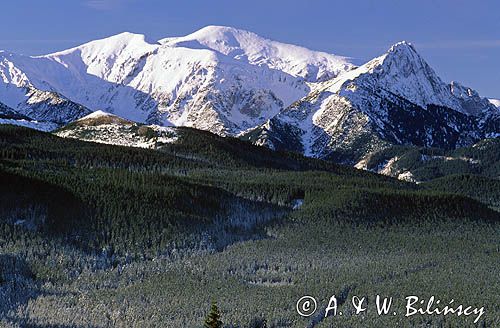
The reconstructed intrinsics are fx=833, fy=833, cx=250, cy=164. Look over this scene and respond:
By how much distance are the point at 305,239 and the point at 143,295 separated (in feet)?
220

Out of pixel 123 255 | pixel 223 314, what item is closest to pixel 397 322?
pixel 223 314

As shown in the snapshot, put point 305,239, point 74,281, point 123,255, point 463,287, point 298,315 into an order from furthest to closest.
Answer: point 305,239, point 123,255, point 74,281, point 463,287, point 298,315

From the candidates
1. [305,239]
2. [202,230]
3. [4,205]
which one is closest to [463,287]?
[305,239]

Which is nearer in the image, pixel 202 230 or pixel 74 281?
pixel 74 281

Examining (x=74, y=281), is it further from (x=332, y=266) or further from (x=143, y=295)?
(x=332, y=266)

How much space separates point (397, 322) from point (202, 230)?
9451 cm

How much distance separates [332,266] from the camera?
160250 millimetres

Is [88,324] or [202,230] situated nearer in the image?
[88,324]

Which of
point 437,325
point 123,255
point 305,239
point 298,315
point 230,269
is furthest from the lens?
point 305,239

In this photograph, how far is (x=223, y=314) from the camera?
118 m

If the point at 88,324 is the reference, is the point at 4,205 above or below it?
above

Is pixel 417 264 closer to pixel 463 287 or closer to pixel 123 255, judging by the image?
pixel 463 287

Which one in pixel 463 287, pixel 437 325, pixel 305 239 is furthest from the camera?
pixel 305 239

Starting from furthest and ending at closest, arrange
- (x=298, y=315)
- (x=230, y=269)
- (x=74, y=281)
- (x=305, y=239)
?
1. (x=305, y=239)
2. (x=230, y=269)
3. (x=74, y=281)
4. (x=298, y=315)
